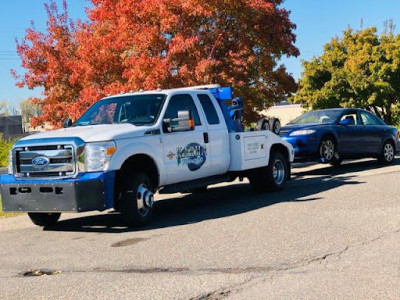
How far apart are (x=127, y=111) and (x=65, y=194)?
7.11ft

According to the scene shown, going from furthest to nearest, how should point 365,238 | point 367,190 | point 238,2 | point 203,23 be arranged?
point 203,23 → point 238,2 → point 367,190 → point 365,238

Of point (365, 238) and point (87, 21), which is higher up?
point (87, 21)

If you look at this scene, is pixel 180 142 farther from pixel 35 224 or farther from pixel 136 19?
pixel 136 19

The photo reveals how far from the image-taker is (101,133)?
8383 millimetres

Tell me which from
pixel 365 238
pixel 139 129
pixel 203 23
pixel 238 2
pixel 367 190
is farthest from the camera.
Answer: pixel 203 23

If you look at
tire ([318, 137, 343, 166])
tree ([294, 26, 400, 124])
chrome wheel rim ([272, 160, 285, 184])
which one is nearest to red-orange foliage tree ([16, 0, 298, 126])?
tire ([318, 137, 343, 166])

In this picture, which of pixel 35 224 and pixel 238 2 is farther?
pixel 238 2

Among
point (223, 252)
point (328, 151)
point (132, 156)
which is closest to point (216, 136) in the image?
point (132, 156)

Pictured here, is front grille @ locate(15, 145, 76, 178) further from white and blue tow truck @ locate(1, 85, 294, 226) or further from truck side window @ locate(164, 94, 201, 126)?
truck side window @ locate(164, 94, 201, 126)

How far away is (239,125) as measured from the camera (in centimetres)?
1138

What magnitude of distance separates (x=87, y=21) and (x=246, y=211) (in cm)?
1186

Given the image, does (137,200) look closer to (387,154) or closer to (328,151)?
(328,151)

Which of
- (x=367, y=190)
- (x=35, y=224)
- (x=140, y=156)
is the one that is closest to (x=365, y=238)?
(x=140, y=156)

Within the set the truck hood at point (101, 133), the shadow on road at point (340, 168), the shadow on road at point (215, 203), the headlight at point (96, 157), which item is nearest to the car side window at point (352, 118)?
the shadow on road at point (340, 168)
